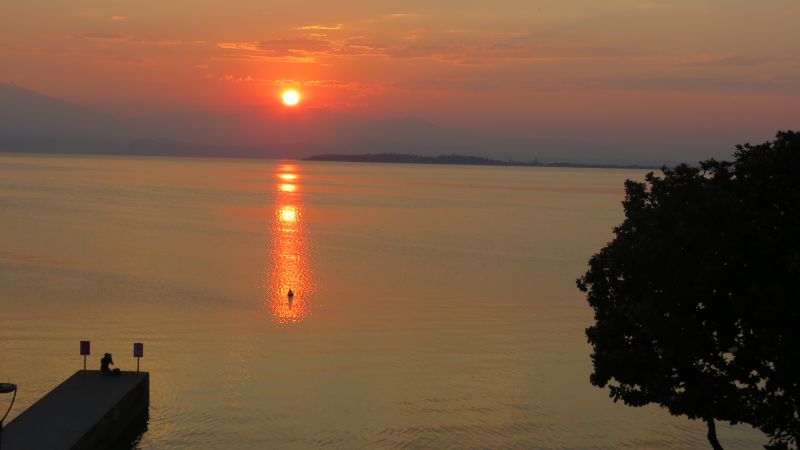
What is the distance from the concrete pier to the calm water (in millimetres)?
1396

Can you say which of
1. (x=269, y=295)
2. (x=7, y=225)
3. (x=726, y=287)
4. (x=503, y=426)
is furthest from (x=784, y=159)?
(x=7, y=225)

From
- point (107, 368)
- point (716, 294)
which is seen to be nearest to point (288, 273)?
point (107, 368)

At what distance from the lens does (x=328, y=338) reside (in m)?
53.0

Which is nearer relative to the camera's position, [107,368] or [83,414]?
[83,414]

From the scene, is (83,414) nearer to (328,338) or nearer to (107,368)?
(107,368)

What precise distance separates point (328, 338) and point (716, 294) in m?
31.2

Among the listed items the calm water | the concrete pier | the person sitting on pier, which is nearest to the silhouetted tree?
the calm water

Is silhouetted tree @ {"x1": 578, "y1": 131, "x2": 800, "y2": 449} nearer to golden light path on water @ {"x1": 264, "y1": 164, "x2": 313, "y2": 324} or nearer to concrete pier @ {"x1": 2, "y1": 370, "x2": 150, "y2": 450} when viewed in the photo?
concrete pier @ {"x1": 2, "y1": 370, "x2": 150, "y2": 450}

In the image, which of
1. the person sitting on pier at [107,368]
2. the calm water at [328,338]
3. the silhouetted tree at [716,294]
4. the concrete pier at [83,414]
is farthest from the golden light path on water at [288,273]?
the silhouetted tree at [716,294]

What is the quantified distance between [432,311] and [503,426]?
1024 inches

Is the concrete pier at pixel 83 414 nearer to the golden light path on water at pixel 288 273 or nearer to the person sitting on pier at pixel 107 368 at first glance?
the person sitting on pier at pixel 107 368

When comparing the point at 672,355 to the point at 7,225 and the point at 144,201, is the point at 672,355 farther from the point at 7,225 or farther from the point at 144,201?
the point at 144,201

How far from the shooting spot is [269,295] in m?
69.5

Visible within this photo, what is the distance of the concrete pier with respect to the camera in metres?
29.2
